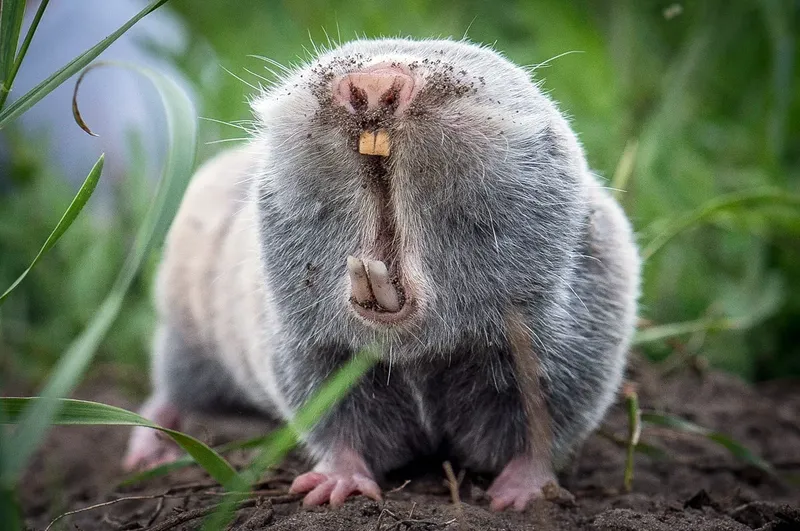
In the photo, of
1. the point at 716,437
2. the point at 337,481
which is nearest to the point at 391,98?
the point at 337,481

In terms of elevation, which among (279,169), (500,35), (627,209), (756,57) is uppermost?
(500,35)

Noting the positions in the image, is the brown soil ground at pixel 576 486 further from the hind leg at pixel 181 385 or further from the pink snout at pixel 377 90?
the pink snout at pixel 377 90

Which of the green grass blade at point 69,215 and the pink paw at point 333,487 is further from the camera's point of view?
the pink paw at point 333,487

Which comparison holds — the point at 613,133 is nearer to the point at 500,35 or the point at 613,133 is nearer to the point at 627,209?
the point at 627,209

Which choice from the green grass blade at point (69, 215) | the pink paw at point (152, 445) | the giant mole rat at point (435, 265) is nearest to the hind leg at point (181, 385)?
the pink paw at point (152, 445)

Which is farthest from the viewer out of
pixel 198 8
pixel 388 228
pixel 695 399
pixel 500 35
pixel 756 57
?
pixel 198 8

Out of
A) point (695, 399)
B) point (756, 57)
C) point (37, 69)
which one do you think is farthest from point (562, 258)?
point (37, 69)

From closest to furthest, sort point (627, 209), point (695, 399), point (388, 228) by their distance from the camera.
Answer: point (388, 228) < point (695, 399) < point (627, 209)
